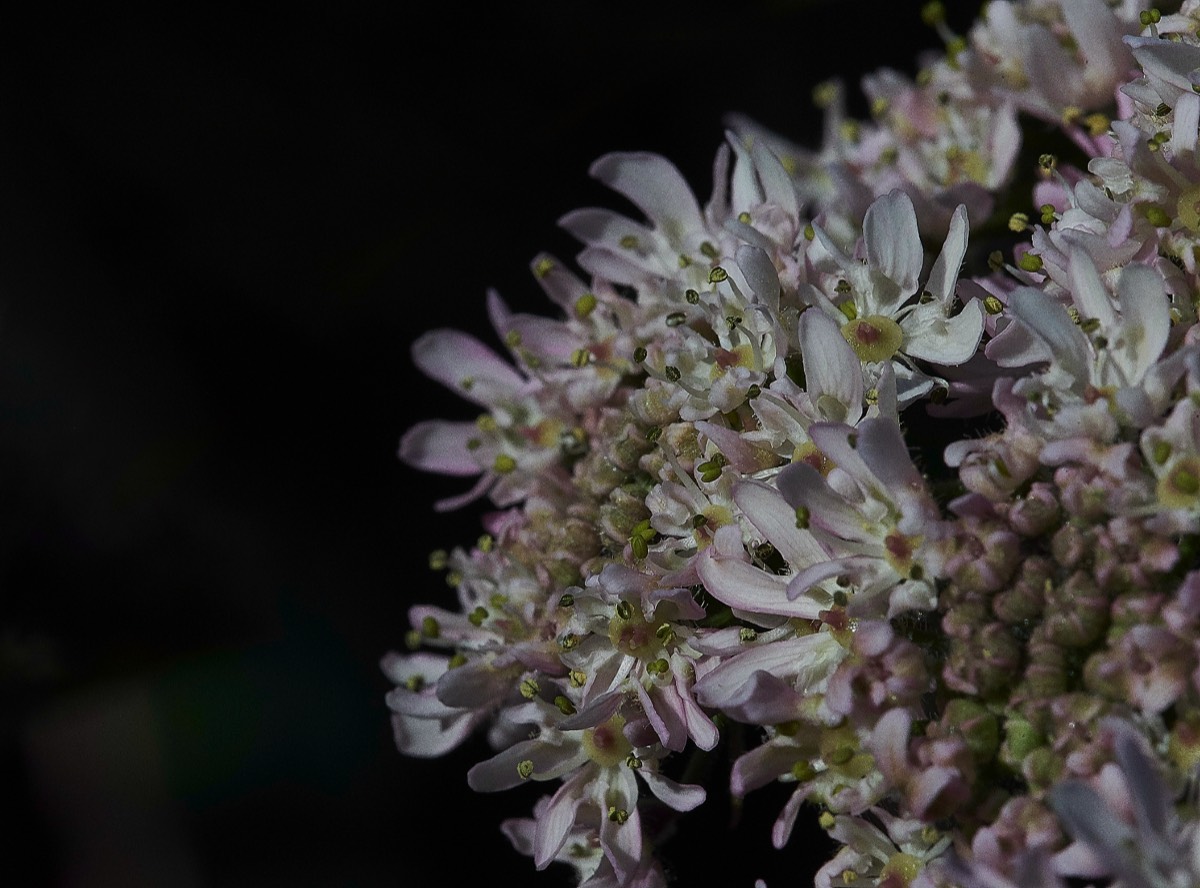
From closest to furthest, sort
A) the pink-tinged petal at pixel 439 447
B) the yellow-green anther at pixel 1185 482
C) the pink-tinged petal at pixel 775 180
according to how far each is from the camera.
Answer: the yellow-green anther at pixel 1185 482
the pink-tinged petal at pixel 775 180
the pink-tinged petal at pixel 439 447

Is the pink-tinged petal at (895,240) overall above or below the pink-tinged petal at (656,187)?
below

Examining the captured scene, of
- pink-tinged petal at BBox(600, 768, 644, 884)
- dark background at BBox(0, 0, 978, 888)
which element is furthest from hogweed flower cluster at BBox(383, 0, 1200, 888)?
dark background at BBox(0, 0, 978, 888)

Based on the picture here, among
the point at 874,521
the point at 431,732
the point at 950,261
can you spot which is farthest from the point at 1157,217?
the point at 431,732

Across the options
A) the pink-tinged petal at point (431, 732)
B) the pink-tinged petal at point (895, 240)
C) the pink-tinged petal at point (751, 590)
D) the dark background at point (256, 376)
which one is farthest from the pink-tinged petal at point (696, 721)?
the dark background at point (256, 376)

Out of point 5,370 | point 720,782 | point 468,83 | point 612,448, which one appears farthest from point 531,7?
point 720,782

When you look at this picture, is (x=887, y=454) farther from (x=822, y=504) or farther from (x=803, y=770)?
(x=803, y=770)

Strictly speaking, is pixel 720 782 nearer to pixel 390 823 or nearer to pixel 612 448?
pixel 612 448

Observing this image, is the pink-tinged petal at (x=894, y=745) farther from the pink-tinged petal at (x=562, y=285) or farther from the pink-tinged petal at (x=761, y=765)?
the pink-tinged petal at (x=562, y=285)
